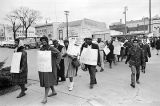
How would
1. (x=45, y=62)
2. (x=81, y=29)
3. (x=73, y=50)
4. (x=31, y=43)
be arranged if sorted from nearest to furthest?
(x=45, y=62) < (x=73, y=50) < (x=31, y=43) < (x=81, y=29)

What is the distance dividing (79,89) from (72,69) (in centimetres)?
71

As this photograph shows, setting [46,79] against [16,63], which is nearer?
[46,79]

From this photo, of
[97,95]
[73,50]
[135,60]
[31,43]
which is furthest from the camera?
[31,43]

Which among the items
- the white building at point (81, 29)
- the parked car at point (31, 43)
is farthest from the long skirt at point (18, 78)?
the white building at point (81, 29)

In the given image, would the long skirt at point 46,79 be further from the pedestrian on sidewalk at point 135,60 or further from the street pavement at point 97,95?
the pedestrian on sidewalk at point 135,60

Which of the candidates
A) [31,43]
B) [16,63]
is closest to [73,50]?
[16,63]

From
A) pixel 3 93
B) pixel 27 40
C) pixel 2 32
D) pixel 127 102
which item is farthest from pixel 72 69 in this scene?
pixel 2 32

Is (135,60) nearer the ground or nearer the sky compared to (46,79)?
nearer the sky

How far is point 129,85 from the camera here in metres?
6.30

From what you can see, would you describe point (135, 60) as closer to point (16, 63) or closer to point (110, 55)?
point (16, 63)

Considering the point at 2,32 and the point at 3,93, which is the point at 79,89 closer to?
the point at 3,93

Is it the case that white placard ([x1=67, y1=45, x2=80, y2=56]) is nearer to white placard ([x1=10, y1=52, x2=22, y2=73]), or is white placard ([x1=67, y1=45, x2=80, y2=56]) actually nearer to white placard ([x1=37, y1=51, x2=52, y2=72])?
white placard ([x1=37, y1=51, x2=52, y2=72])

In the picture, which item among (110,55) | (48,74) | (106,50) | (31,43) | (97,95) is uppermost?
(31,43)

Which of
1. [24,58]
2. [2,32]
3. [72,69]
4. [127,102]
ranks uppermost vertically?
[2,32]
